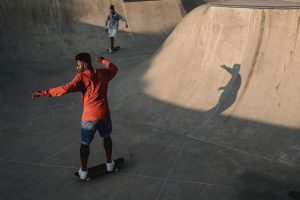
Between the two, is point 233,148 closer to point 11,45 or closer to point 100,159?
point 100,159

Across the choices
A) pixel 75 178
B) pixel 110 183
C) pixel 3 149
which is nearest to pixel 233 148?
pixel 110 183

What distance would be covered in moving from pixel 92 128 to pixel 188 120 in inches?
108

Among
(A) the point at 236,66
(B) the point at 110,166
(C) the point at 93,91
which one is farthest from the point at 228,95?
(C) the point at 93,91

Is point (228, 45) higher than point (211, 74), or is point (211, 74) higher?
point (228, 45)

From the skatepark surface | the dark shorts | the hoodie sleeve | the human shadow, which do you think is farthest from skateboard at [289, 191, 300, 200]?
the hoodie sleeve

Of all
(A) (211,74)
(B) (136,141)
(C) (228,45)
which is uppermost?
(C) (228,45)

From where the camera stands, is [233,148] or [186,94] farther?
[186,94]

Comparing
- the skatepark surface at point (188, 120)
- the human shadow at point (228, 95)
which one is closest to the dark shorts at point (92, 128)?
the skatepark surface at point (188, 120)

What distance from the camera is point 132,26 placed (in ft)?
52.7

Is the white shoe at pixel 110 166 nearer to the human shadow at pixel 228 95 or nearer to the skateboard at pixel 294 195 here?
the human shadow at pixel 228 95

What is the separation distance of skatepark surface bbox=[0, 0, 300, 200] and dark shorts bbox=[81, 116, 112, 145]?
2.37ft

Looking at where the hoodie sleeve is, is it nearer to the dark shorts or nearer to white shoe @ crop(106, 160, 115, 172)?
the dark shorts

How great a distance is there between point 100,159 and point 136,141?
34.2 inches

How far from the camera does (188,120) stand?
754cm
